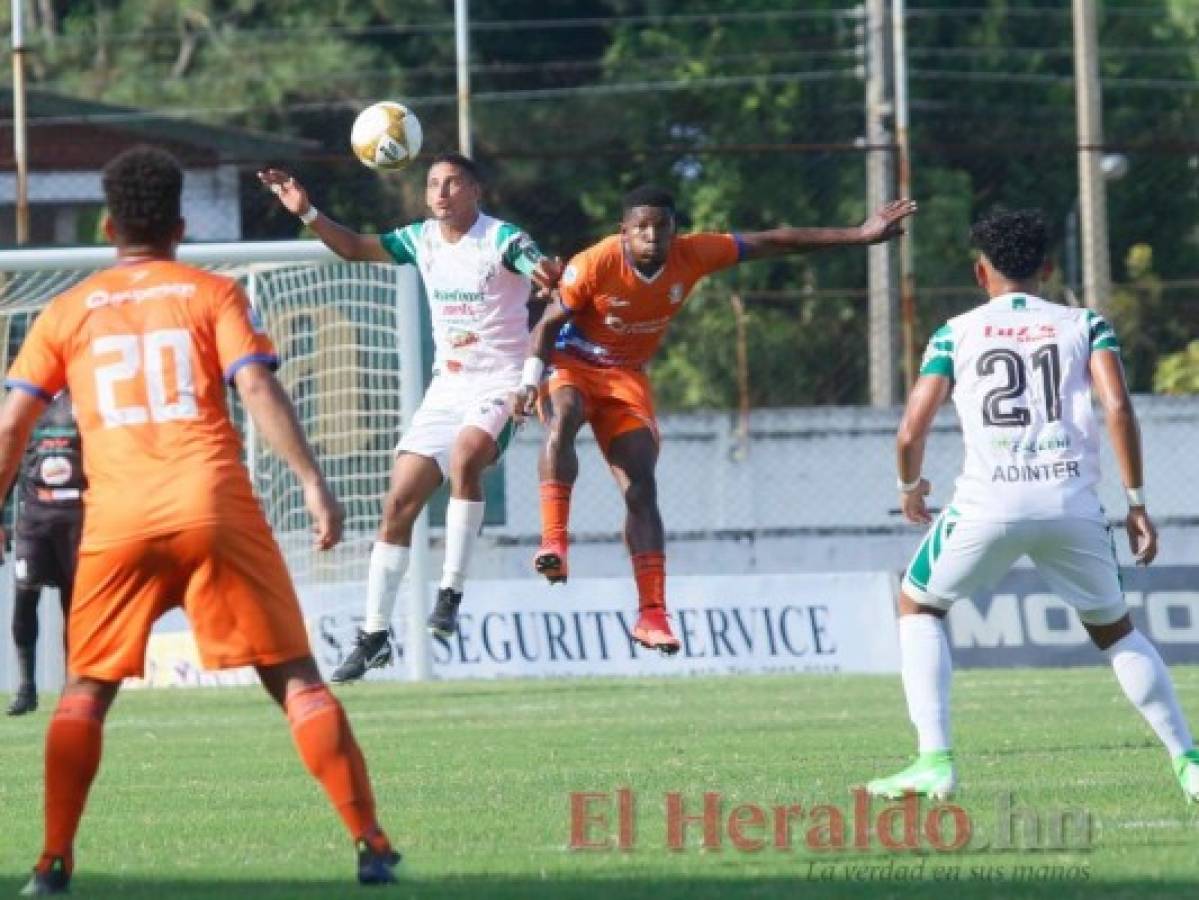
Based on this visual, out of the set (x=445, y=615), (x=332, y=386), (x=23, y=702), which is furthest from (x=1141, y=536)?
(x=332, y=386)

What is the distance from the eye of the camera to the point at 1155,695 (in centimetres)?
957

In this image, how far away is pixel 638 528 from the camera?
13984 millimetres

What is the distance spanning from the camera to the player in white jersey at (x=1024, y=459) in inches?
368

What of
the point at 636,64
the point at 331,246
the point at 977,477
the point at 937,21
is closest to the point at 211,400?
the point at 977,477

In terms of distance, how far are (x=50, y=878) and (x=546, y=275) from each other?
556 centimetres

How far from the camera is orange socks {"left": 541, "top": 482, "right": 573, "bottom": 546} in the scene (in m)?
13.7

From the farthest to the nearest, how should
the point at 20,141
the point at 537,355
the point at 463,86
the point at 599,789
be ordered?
the point at 463,86 < the point at 20,141 < the point at 537,355 < the point at 599,789

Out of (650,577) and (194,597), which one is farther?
(650,577)

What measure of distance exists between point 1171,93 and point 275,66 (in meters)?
13.8

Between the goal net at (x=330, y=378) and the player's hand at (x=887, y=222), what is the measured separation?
27.4ft

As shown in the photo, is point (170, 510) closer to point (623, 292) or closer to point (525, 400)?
point (525, 400)

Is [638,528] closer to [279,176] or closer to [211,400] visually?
[279,176]

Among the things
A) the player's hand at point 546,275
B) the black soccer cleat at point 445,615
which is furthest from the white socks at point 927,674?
the black soccer cleat at point 445,615

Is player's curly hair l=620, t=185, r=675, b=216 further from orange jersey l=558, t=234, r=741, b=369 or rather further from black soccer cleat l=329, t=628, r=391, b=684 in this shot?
black soccer cleat l=329, t=628, r=391, b=684
